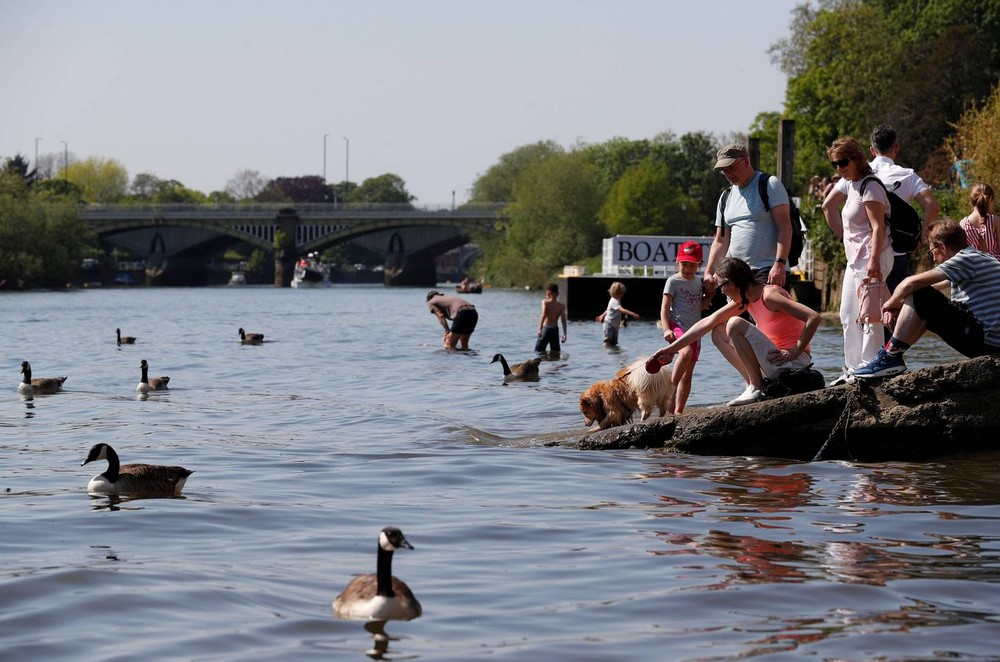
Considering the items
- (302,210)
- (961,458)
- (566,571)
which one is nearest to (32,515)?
(566,571)

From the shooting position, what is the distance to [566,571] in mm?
7211

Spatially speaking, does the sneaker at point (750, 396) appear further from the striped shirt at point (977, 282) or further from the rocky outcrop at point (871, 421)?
the striped shirt at point (977, 282)

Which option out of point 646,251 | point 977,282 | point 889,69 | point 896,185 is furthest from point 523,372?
point 889,69

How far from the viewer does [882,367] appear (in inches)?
408

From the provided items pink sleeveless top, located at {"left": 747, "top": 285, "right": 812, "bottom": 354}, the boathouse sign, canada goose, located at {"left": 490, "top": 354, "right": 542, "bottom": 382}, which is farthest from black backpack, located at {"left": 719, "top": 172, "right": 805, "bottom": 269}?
the boathouse sign

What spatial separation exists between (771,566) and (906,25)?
228 ft

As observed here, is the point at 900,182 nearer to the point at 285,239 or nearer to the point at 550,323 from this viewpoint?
the point at 550,323

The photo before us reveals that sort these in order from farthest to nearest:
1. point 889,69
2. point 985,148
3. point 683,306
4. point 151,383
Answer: point 889,69, point 985,148, point 151,383, point 683,306

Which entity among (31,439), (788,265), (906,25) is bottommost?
(31,439)

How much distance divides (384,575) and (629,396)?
20.1 ft

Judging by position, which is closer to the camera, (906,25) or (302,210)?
(906,25)

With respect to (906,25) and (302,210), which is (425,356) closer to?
(906,25)

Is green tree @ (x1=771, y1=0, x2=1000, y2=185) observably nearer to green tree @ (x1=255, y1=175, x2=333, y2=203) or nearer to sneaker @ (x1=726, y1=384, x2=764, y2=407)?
sneaker @ (x1=726, y1=384, x2=764, y2=407)

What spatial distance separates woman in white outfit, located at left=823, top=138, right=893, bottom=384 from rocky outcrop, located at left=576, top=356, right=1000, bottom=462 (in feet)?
1.17
